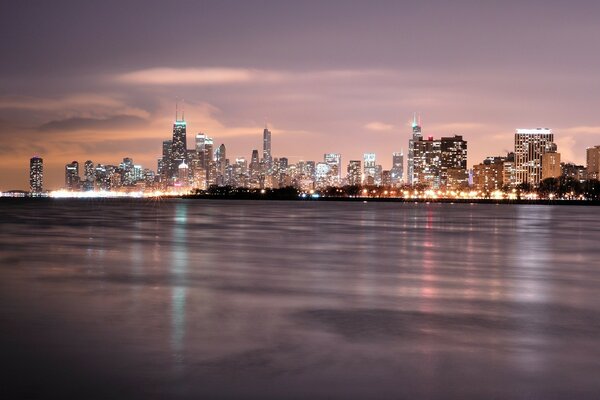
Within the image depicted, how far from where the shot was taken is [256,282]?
2444 cm

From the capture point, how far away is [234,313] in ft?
58.5

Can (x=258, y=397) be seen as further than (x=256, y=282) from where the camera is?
No

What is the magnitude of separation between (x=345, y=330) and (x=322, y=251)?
23.0 meters

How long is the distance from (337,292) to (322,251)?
16641mm

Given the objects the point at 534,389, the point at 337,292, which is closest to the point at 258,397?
the point at 534,389

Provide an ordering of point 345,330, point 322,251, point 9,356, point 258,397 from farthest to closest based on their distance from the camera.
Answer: point 322,251, point 345,330, point 9,356, point 258,397

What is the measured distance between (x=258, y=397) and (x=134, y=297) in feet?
34.7

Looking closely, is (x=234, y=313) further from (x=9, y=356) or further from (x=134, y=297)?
(x=9, y=356)

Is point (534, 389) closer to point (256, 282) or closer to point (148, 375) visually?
point (148, 375)

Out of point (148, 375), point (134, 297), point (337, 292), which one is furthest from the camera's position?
point (337, 292)

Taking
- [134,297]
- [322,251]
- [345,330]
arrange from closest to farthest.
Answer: [345,330], [134,297], [322,251]

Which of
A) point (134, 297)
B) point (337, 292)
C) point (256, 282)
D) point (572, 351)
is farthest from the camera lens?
point (256, 282)

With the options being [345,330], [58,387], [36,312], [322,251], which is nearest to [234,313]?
[345,330]

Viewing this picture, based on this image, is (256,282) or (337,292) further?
(256,282)
